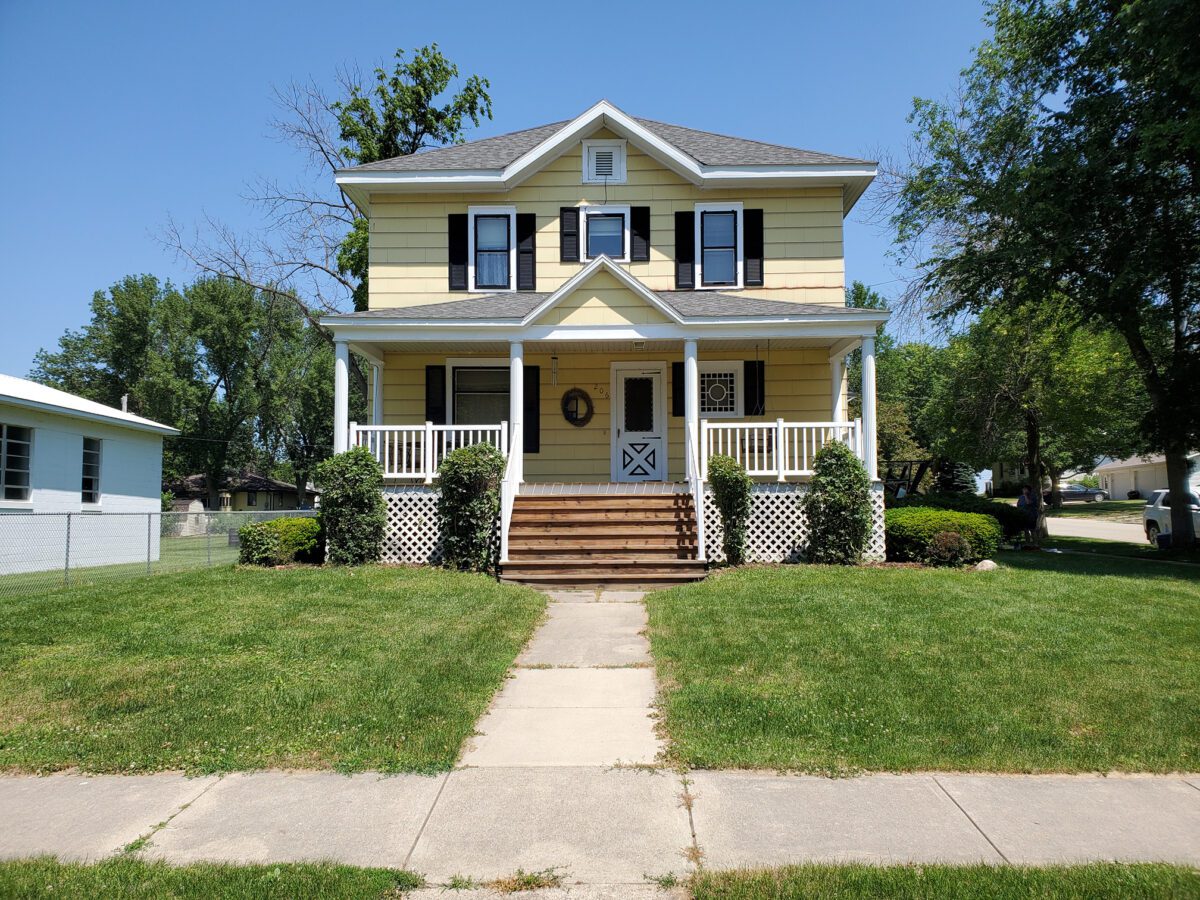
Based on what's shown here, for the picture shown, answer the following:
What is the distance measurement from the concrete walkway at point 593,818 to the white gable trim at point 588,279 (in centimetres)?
927

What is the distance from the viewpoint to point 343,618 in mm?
8211

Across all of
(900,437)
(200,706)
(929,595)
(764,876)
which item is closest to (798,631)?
(929,595)

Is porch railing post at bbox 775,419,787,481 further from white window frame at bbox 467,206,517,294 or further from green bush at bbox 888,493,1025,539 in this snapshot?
white window frame at bbox 467,206,517,294

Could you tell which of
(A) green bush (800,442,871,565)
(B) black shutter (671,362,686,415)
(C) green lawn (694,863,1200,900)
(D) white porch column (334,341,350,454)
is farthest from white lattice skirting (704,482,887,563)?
(C) green lawn (694,863,1200,900)

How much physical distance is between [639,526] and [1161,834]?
350 inches

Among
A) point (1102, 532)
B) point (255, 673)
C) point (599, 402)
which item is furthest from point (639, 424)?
point (1102, 532)

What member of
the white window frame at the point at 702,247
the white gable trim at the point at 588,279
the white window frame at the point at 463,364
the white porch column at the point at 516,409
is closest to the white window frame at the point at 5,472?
the white window frame at the point at 463,364

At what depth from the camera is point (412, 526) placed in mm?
12742

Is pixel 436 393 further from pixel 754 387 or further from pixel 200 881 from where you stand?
pixel 200 881

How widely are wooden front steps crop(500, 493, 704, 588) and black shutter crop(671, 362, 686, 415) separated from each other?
123 inches

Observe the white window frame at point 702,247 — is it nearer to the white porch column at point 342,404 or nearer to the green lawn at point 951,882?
the white porch column at point 342,404

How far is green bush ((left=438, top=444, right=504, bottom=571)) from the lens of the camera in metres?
11.6

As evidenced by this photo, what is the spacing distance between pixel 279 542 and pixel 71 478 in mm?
10625

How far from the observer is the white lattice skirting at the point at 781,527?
12.5m
